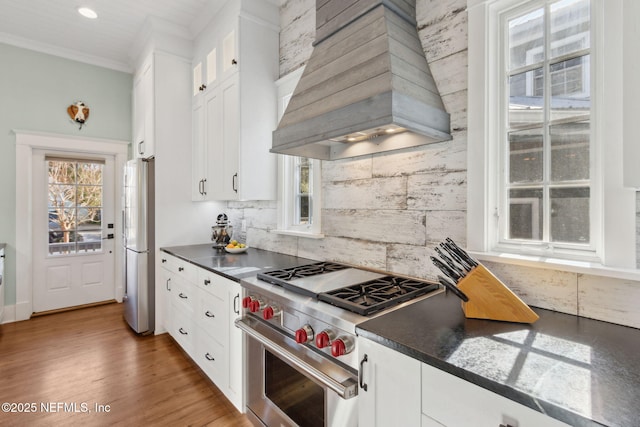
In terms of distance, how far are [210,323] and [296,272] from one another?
2.71ft

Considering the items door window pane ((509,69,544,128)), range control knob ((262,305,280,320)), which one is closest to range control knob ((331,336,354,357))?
range control knob ((262,305,280,320))

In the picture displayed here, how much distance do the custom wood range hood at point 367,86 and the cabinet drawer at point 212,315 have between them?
1.09 m

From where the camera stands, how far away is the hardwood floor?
1.94 meters

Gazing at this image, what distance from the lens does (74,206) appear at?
3.95 metres

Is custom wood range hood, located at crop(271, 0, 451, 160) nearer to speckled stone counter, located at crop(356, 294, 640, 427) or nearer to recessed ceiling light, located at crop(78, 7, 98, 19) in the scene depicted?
speckled stone counter, located at crop(356, 294, 640, 427)

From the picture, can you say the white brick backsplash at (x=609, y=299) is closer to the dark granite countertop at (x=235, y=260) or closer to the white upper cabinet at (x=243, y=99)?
the dark granite countertop at (x=235, y=260)

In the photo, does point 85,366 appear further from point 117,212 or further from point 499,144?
point 499,144

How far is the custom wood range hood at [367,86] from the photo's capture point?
1311 mm

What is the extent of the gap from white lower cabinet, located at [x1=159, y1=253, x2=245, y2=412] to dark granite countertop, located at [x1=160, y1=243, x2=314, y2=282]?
0.05 meters

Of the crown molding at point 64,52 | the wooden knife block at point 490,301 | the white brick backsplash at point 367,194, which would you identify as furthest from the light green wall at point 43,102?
the wooden knife block at point 490,301

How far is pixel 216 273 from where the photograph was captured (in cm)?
208

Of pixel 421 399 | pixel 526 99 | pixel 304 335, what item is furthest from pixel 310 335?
pixel 526 99

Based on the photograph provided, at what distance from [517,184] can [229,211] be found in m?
2.84

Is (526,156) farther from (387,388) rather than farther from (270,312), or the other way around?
(270,312)
